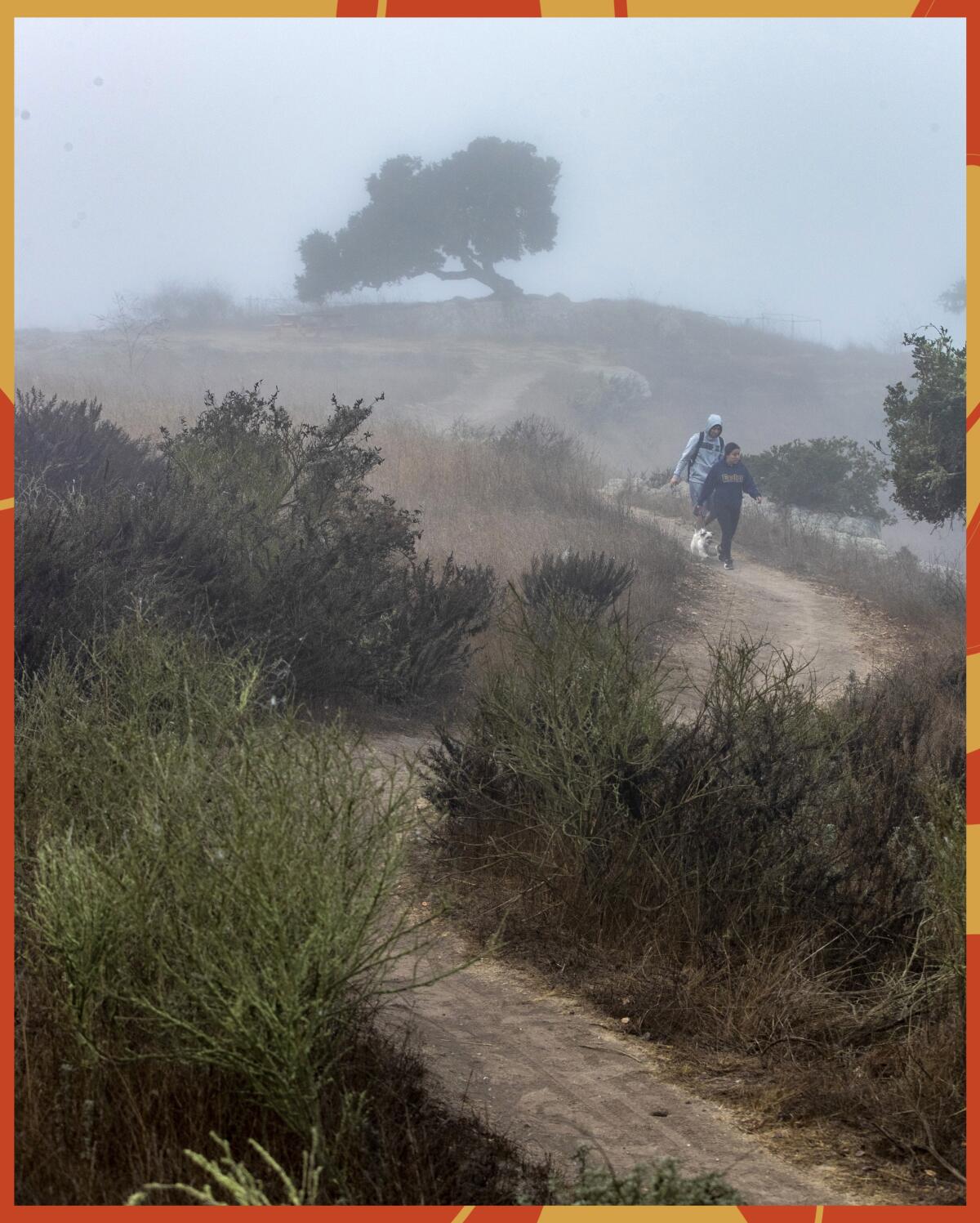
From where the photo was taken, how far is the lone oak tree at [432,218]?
5044 cm

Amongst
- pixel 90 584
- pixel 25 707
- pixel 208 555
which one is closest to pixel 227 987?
pixel 25 707

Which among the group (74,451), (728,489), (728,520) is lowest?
(728,520)

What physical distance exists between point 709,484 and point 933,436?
3368mm

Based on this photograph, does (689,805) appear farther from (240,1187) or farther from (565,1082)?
(240,1187)

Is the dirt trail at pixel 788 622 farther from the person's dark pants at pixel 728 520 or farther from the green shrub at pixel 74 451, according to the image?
the green shrub at pixel 74 451

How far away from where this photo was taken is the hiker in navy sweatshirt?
53.8ft

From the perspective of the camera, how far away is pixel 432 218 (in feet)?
165

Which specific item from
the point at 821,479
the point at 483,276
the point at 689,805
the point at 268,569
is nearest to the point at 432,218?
the point at 483,276

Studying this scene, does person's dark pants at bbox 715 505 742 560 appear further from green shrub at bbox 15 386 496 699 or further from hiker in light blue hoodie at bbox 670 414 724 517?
green shrub at bbox 15 386 496 699

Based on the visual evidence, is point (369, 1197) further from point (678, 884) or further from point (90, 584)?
point (90, 584)

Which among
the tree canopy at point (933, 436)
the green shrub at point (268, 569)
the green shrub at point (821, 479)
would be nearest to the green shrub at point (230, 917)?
the green shrub at point (268, 569)

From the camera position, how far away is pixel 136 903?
2.99 meters

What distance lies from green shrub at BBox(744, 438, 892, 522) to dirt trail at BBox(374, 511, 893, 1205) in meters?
20.0

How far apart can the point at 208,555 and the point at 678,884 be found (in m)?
5.19
